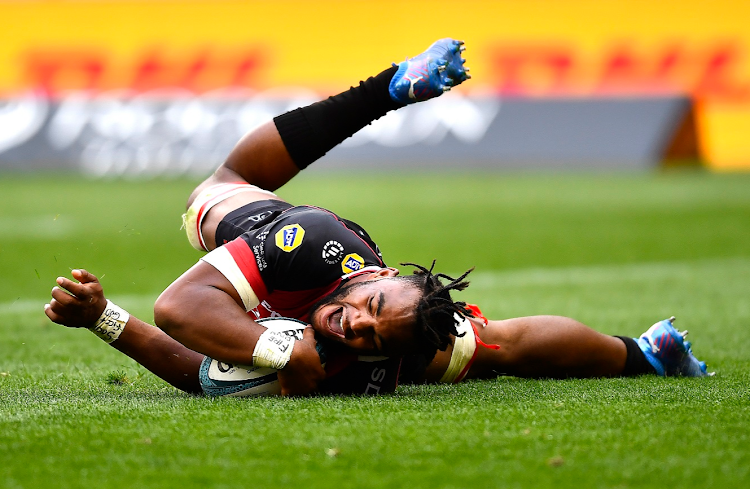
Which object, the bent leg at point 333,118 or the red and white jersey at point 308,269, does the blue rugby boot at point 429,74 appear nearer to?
the bent leg at point 333,118

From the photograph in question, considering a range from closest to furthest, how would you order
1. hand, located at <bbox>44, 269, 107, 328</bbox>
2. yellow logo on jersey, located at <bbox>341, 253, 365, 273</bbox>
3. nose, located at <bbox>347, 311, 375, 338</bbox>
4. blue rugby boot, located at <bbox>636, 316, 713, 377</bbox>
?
nose, located at <bbox>347, 311, 375, 338</bbox>, hand, located at <bbox>44, 269, 107, 328</bbox>, yellow logo on jersey, located at <bbox>341, 253, 365, 273</bbox>, blue rugby boot, located at <bbox>636, 316, 713, 377</bbox>

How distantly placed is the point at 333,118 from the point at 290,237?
1.24 meters

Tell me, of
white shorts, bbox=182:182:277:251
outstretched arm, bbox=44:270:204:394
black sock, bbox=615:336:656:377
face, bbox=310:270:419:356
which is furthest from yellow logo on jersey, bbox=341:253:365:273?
black sock, bbox=615:336:656:377

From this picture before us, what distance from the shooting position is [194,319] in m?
3.57

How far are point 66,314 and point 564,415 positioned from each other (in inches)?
78.6

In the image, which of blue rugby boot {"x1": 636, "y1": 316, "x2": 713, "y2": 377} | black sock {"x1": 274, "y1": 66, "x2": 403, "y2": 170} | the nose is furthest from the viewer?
black sock {"x1": 274, "y1": 66, "x2": 403, "y2": 170}

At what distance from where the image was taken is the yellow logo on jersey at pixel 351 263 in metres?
3.84

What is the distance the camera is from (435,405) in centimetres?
354

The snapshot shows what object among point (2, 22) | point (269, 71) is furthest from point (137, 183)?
point (2, 22)

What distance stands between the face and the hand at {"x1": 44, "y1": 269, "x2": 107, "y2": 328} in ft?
3.00

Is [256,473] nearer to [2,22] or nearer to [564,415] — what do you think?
[564,415]

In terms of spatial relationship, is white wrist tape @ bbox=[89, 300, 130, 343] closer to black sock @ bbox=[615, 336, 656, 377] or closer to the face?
the face

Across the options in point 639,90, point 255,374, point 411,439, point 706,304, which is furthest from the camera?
point 639,90

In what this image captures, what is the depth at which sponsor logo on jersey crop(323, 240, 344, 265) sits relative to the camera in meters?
3.81
